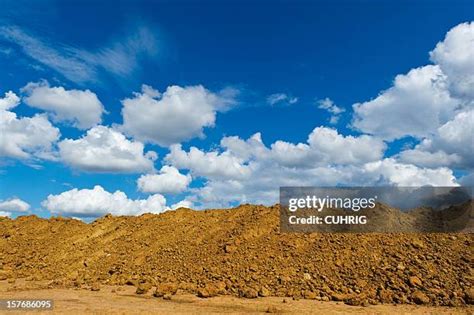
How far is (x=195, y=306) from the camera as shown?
1355 cm

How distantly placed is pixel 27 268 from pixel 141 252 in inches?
241

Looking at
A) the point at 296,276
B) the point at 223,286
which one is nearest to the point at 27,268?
the point at 223,286

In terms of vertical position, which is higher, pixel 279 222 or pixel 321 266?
pixel 279 222

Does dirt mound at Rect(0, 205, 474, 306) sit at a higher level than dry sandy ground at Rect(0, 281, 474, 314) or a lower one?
higher

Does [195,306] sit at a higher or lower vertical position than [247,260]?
lower

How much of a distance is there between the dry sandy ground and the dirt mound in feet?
1.79

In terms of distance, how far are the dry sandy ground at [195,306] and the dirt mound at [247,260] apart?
1.79ft

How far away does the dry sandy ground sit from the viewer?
41.8 feet

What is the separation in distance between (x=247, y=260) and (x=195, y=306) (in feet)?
13.9

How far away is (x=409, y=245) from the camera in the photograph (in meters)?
17.3

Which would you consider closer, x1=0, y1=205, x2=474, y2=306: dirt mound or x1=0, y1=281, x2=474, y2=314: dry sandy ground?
x1=0, y1=281, x2=474, y2=314: dry sandy ground

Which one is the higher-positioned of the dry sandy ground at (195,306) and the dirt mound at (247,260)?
the dirt mound at (247,260)

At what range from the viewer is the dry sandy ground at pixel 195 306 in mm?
12742

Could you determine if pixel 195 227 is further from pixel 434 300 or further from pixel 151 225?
pixel 434 300
